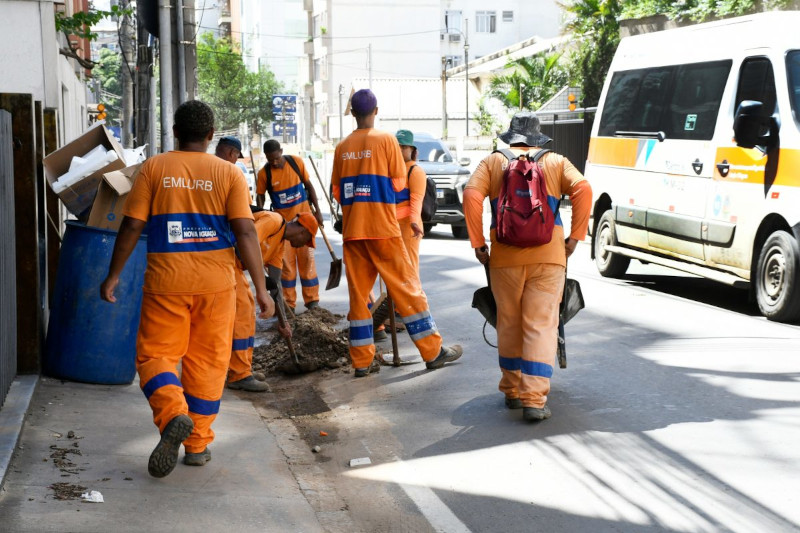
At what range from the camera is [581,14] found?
37312 millimetres

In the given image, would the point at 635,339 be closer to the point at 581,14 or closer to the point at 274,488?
the point at 274,488

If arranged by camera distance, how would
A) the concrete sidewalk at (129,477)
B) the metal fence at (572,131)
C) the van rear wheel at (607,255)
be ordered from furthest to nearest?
the metal fence at (572,131) → the van rear wheel at (607,255) → the concrete sidewalk at (129,477)

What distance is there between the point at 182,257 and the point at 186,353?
1.66 ft

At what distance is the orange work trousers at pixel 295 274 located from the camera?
36.9 feet

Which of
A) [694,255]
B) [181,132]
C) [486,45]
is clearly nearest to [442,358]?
[181,132]

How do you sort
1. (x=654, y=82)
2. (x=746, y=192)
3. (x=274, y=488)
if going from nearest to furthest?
(x=274, y=488) < (x=746, y=192) < (x=654, y=82)

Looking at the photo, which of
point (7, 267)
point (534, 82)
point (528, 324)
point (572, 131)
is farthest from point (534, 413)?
point (534, 82)

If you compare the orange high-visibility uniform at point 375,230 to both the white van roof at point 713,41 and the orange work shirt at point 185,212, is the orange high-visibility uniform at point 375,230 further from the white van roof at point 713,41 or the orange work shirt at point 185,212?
the white van roof at point 713,41

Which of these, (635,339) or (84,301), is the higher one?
(84,301)

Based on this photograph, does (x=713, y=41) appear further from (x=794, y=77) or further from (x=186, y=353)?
(x=186, y=353)

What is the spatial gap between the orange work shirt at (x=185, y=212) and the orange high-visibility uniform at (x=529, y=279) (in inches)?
73.2

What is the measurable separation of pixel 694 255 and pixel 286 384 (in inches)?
196

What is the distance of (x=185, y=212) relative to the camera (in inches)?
215

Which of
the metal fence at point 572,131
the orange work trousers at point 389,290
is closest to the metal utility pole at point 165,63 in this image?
the orange work trousers at point 389,290
